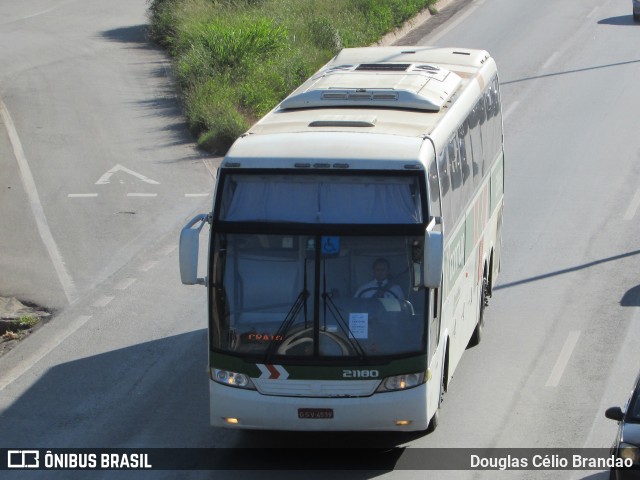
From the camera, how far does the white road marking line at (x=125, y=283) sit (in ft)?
59.6

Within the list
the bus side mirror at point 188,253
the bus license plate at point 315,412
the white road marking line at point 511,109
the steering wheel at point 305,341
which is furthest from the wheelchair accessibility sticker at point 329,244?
the white road marking line at point 511,109

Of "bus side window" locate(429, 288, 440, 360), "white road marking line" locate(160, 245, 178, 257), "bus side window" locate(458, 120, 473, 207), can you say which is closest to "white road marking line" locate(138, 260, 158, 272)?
"white road marking line" locate(160, 245, 178, 257)

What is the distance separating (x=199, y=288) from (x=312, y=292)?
7.21 metres

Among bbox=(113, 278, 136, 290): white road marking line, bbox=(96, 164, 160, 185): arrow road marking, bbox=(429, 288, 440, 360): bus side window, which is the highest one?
bbox=(429, 288, 440, 360): bus side window

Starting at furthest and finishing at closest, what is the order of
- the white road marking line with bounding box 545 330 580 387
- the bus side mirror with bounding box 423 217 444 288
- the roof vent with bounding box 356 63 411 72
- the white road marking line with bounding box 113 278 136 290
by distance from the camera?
the white road marking line with bounding box 113 278 136 290 → the roof vent with bounding box 356 63 411 72 → the white road marking line with bounding box 545 330 580 387 → the bus side mirror with bounding box 423 217 444 288

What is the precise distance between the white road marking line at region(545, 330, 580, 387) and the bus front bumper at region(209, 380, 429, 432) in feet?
11.1

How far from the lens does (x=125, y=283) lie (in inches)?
722

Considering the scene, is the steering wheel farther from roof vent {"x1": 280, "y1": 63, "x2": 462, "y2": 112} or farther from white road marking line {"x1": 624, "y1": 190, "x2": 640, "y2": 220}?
white road marking line {"x1": 624, "y1": 190, "x2": 640, "y2": 220}

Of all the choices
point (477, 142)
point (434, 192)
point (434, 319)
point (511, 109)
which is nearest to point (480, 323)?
point (477, 142)

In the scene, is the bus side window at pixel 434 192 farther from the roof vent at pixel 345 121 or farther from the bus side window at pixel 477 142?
the bus side window at pixel 477 142

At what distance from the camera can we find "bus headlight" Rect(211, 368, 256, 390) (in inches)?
442

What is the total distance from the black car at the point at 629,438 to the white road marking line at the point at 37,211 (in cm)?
984

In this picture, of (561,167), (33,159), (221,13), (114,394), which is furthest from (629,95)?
(114,394)

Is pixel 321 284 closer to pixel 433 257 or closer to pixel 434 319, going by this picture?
pixel 433 257
